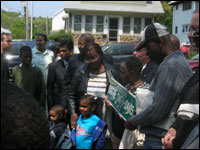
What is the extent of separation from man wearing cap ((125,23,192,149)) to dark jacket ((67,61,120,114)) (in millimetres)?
1616

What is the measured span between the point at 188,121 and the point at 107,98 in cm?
191

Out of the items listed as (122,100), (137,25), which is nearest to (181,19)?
(137,25)

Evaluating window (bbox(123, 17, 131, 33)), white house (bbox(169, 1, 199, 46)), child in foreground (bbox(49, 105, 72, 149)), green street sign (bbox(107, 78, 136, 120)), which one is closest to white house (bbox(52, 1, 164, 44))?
window (bbox(123, 17, 131, 33))

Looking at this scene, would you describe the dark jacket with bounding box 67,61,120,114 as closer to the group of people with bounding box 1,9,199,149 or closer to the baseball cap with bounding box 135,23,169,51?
the group of people with bounding box 1,9,199,149

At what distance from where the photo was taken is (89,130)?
4164 millimetres

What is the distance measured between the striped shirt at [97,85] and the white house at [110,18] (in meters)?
23.8

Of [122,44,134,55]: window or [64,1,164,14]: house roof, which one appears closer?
[122,44,134,55]: window

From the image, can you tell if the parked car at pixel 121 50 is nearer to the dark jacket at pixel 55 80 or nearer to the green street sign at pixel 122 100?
the dark jacket at pixel 55 80

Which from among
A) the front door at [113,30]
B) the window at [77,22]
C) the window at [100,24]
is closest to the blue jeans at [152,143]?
the window at [77,22]

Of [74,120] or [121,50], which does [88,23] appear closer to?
[121,50]

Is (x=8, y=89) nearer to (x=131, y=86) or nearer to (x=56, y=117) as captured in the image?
(x=131, y=86)

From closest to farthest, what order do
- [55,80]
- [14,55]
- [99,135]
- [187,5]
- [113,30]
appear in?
[99,135], [55,80], [14,55], [113,30], [187,5]

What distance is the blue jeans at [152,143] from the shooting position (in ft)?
8.36

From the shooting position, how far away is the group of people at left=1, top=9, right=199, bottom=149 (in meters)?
2.13
